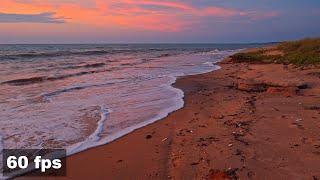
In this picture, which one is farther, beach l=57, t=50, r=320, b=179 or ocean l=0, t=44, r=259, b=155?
ocean l=0, t=44, r=259, b=155

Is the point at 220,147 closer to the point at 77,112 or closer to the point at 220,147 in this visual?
the point at 220,147

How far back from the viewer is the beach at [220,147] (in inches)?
225

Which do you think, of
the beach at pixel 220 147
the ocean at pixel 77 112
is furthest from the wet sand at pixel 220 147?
the ocean at pixel 77 112

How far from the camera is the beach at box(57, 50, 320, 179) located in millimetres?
5727

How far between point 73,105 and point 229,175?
715 centimetres

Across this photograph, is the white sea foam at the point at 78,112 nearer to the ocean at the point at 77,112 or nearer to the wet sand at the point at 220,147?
the ocean at the point at 77,112

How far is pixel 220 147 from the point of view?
6801mm

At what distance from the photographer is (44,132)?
326 inches

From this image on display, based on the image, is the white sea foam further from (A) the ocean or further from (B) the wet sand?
(B) the wet sand

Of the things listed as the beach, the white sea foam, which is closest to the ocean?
the white sea foam

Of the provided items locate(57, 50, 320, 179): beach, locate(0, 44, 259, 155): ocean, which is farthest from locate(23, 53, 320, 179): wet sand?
locate(0, 44, 259, 155): ocean

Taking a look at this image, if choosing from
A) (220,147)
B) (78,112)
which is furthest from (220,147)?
(78,112)

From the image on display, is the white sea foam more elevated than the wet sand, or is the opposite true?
the wet sand

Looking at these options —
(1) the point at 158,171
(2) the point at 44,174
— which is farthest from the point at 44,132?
(1) the point at 158,171
